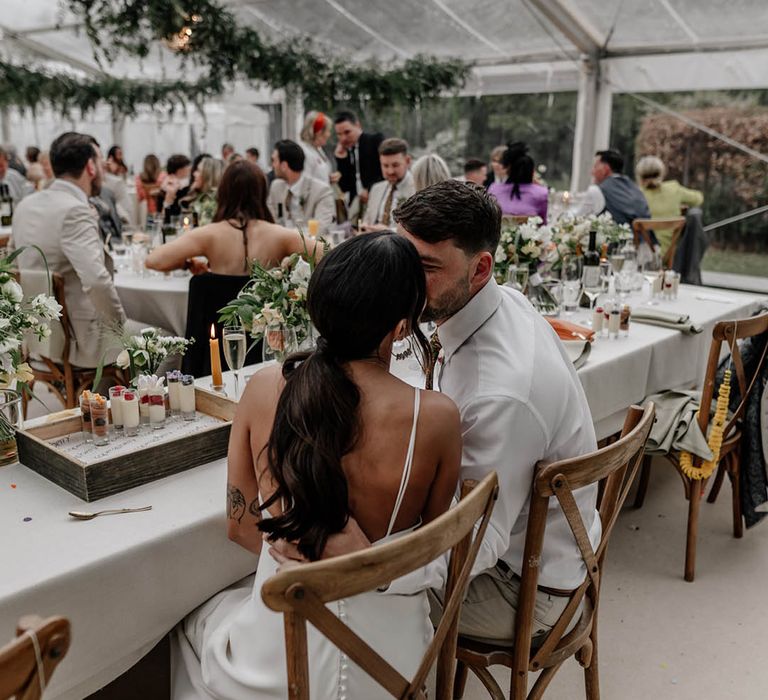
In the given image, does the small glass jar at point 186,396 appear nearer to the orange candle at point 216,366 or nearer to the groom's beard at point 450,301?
the orange candle at point 216,366

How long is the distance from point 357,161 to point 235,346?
16.5 ft

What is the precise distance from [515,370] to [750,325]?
136 centimetres

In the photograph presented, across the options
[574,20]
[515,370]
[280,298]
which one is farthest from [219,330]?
[574,20]

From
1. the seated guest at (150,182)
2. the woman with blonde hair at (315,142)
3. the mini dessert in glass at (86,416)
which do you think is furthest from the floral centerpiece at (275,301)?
the seated guest at (150,182)

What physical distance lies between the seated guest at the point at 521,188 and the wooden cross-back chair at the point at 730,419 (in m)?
2.87

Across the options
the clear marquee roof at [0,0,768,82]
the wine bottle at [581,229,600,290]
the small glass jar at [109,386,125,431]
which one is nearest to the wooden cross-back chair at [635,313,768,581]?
the wine bottle at [581,229,600,290]

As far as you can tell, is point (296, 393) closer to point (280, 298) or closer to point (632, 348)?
point (280, 298)

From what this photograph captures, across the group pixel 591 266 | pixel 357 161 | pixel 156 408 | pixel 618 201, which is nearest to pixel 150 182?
pixel 357 161

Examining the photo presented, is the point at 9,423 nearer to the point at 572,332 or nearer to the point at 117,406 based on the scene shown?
the point at 117,406

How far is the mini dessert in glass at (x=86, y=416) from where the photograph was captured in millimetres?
1761

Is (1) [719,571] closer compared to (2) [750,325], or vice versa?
(2) [750,325]

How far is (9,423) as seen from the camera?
1729 mm

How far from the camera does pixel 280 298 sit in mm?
2180

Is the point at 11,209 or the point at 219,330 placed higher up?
the point at 11,209
